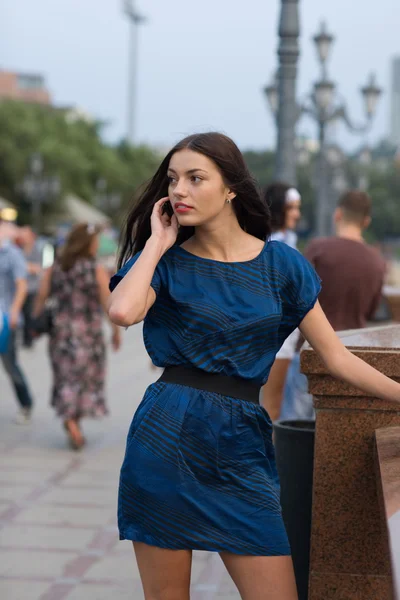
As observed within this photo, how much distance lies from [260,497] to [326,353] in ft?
1.47

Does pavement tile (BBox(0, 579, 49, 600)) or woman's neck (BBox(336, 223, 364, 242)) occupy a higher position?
woman's neck (BBox(336, 223, 364, 242))

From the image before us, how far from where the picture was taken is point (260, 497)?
10.3 ft

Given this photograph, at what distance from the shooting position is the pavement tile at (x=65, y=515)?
22.8ft

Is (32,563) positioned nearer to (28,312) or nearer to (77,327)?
(77,327)

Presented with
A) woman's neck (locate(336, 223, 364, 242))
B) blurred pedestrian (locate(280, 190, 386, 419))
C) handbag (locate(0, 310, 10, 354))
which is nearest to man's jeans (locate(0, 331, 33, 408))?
handbag (locate(0, 310, 10, 354))

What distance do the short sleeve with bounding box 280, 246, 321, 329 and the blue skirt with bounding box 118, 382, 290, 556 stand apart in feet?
0.95

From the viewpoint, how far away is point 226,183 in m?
3.27

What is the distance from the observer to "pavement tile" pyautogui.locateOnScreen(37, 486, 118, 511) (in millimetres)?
7516

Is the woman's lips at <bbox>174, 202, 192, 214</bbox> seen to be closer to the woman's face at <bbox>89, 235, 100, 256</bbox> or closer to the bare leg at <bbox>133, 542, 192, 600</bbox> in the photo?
the bare leg at <bbox>133, 542, 192, 600</bbox>

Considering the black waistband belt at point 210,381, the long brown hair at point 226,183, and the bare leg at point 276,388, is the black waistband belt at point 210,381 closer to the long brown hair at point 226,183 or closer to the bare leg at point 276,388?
the long brown hair at point 226,183

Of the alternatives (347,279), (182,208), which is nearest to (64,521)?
(347,279)

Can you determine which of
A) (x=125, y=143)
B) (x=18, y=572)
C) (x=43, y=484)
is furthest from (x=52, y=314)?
(x=125, y=143)

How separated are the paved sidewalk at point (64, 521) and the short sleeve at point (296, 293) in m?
2.48

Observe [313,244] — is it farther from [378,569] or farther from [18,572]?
[378,569]
